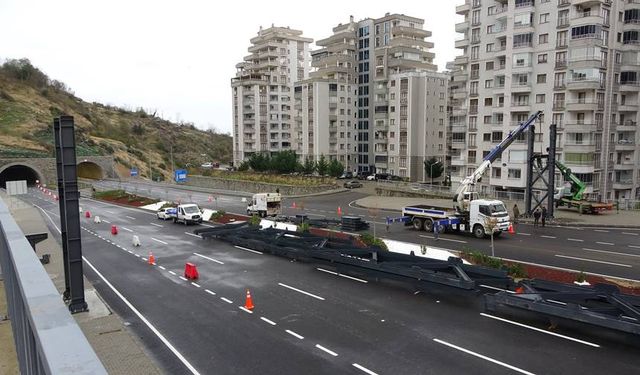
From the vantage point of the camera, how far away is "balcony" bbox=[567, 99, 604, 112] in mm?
59062

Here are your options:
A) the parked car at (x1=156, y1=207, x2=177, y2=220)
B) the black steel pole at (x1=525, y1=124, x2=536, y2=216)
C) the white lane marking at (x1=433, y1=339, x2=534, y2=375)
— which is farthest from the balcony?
the white lane marking at (x1=433, y1=339, x2=534, y2=375)

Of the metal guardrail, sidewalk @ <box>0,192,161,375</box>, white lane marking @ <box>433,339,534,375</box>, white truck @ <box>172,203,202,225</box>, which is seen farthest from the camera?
white truck @ <box>172,203,202,225</box>

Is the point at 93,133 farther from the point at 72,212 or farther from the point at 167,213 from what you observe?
the point at 72,212

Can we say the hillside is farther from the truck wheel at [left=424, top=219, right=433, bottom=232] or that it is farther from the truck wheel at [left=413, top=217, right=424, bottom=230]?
the truck wheel at [left=424, top=219, right=433, bottom=232]

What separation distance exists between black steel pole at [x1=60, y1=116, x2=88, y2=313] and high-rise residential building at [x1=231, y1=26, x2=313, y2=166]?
100991 mm

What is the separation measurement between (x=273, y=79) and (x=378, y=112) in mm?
43208

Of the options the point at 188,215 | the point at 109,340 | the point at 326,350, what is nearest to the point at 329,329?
the point at 326,350

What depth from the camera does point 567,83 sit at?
198 ft

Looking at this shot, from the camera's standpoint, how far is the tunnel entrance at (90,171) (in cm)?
10975

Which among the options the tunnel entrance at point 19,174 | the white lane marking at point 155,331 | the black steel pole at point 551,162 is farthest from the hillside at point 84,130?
the black steel pole at point 551,162

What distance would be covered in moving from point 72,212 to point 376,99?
83.2 m

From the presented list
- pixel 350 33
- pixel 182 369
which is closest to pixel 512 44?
pixel 350 33

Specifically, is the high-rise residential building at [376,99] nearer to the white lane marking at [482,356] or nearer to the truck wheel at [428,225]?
the truck wheel at [428,225]

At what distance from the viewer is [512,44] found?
64.5m
